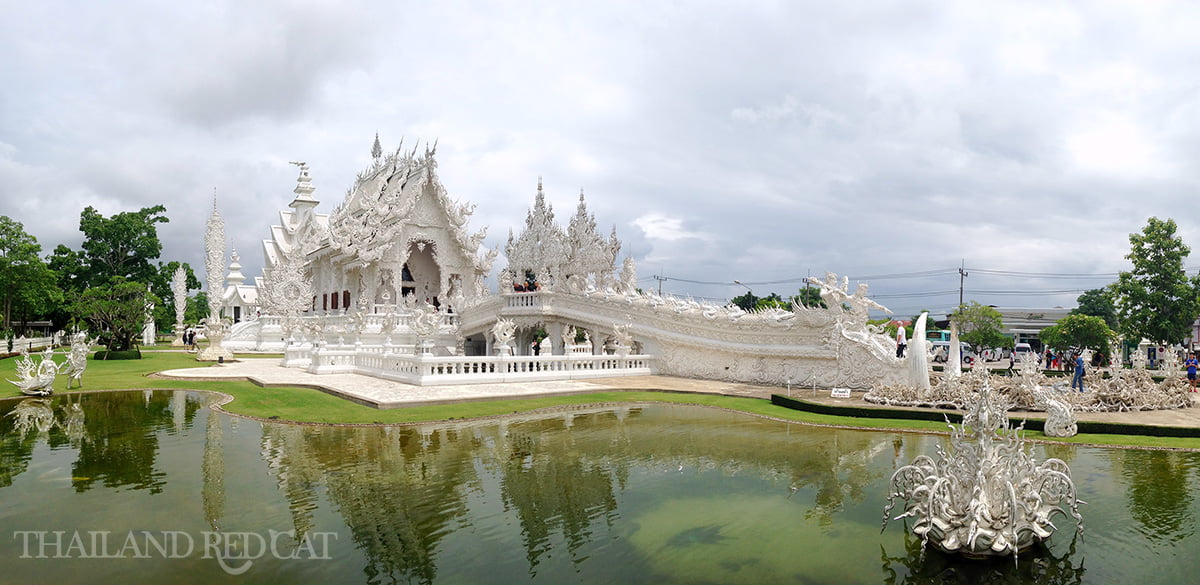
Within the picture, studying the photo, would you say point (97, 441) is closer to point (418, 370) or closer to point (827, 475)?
point (418, 370)

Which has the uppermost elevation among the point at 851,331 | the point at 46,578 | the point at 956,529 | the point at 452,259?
the point at 452,259

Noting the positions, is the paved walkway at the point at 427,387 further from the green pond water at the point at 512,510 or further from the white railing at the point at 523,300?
the white railing at the point at 523,300

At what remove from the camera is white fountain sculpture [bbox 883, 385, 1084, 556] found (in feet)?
16.0

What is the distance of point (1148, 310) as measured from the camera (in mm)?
27047

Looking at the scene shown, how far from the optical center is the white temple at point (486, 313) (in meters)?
16.9

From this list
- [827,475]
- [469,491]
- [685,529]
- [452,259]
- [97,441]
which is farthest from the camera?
[452,259]

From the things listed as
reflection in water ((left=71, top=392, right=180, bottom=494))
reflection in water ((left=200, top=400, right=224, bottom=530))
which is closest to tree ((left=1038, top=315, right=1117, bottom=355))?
reflection in water ((left=200, top=400, right=224, bottom=530))

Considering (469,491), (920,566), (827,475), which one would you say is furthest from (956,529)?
(469,491)

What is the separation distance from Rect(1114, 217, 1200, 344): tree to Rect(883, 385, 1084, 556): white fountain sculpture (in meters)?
28.9

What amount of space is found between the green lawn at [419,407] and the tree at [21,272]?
17987 millimetres

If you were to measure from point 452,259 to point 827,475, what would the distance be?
97.8 feet

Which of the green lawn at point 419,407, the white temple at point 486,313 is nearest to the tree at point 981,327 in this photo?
the white temple at point 486,313

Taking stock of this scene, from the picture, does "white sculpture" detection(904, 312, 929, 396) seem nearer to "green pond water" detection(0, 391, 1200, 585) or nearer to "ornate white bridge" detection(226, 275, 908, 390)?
"ornate white bridge" detection(226, 275, 908, 390)

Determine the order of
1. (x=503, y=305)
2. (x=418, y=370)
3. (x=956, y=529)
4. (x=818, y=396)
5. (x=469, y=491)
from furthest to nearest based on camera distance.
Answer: (x=503, y=305) → (x=418, y=370) → (x=818, y=396) → (x=469, y=491) → (x=956, y=529)
